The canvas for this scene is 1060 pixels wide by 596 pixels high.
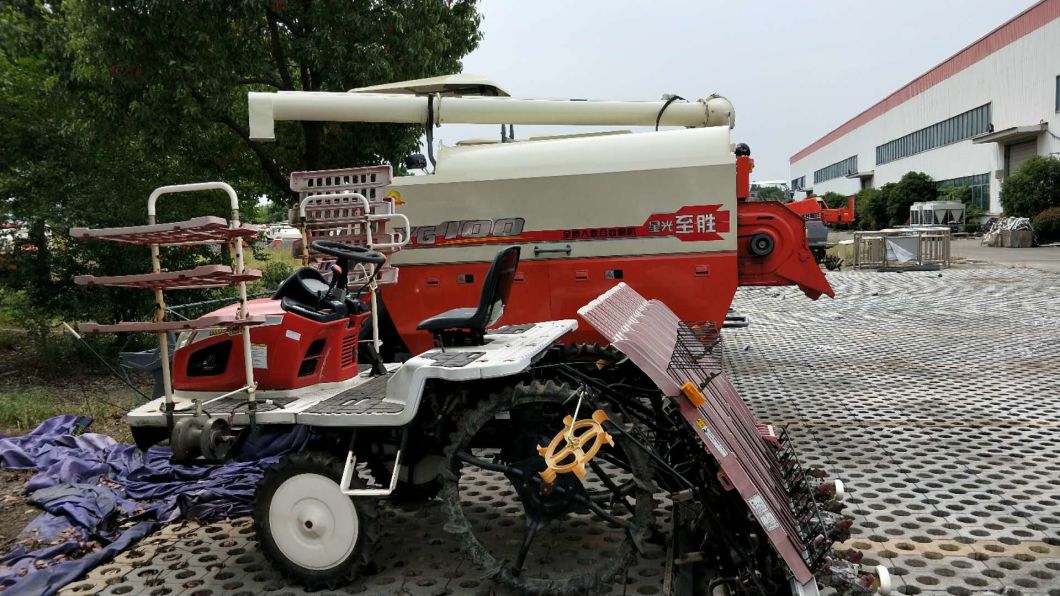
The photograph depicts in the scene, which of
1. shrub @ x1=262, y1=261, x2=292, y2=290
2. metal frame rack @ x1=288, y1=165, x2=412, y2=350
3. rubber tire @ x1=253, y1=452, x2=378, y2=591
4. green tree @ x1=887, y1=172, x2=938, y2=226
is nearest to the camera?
rubber tire @ x1=253, y1=452, x2=378, y2=591

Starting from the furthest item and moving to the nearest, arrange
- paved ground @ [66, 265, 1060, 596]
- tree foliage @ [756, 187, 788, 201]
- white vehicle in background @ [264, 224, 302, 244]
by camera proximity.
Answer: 1. tree foliage @ [756, 187, 788, 201]
2. white vehicle in background @ [264, 224, 302, 244]
3. paved ground @ [66, 265, 1060, 596]

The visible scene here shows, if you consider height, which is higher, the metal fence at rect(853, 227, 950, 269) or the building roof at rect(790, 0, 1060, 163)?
the building roof at rect(790, 0, 1060, 163)

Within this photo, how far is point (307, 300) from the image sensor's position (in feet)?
14.5

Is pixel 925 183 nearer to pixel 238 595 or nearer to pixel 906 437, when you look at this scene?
pixel 906 437

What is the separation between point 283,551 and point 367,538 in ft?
1.50

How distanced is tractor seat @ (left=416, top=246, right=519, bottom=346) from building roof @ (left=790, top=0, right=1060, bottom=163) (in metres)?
37.1

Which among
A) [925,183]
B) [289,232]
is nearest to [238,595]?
[289,232]

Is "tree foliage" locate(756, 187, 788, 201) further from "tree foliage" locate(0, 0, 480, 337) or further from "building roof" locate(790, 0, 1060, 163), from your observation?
"building roof" locate(790, 0, 1060, 163)

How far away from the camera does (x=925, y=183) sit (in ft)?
140

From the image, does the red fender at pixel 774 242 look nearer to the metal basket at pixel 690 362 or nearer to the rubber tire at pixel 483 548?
the metal basket at pixel 690 362

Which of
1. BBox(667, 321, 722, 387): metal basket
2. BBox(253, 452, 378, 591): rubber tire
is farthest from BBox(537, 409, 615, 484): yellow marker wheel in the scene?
BBox(253, 452, 378, 591): rubber tire

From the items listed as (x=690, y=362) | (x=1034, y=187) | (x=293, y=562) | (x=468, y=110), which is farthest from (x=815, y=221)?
(x=1034, y=187)

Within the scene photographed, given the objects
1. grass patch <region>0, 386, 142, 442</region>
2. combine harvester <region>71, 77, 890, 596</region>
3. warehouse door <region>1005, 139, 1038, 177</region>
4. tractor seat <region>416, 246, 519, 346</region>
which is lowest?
grass patch <region>0, 386, 142, 442</region>

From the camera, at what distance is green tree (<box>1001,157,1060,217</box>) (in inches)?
1196
